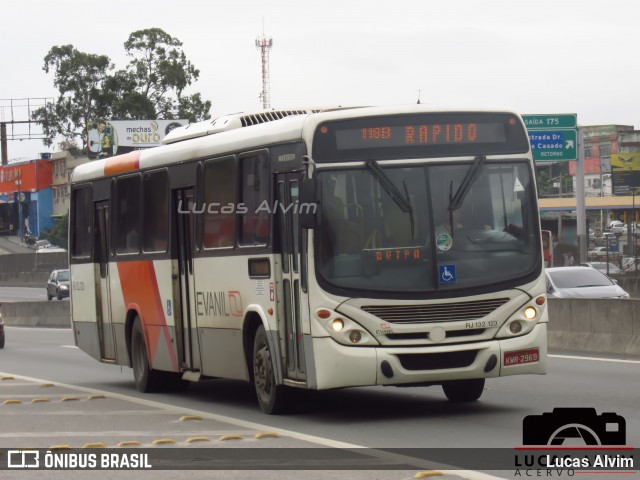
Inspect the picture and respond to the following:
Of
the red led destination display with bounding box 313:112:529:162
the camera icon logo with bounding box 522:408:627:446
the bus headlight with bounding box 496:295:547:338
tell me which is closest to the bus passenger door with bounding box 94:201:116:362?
the red led destination display with bounding box 313:112:529:162

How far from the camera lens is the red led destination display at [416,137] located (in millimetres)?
13000

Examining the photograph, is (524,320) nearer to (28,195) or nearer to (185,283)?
(185,283)

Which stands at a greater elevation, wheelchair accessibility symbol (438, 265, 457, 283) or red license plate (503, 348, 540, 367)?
wheelchair accessibility symbol (438, 265, 457, 283)

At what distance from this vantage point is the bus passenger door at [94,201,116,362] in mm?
18703

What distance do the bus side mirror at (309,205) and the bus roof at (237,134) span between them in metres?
0.55

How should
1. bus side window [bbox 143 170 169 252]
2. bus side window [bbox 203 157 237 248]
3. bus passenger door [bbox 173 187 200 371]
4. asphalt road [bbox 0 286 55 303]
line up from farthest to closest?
asphalt road [bbox 0 286 55 303]
bus side window [bbox 143 170 169 252]
bus passenger door [bbox 173 187 200 371]
bus side window [bbox 203 157 237 248]

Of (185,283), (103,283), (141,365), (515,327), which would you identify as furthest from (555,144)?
(515,327)

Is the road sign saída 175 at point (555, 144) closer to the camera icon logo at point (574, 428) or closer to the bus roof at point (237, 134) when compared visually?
the bus roof at point (237, 134)

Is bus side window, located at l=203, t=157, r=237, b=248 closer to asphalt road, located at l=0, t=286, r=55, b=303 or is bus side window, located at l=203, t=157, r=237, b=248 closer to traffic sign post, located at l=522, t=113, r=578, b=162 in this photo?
traffic sign post, located at l=522, t=113, r=578, b=162

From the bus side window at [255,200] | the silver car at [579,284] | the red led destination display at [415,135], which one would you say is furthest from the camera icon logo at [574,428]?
the silver car at [579,284]

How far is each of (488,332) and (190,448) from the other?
3175 millimetres

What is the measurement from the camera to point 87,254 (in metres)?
19.5

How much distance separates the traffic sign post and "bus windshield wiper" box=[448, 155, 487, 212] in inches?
976

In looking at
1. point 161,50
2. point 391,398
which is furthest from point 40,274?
point 391,398
